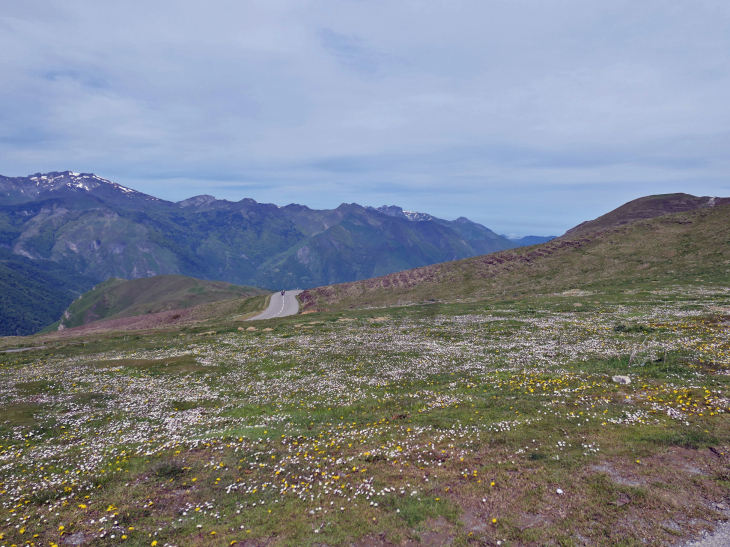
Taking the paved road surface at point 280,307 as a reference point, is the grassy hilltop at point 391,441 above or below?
above

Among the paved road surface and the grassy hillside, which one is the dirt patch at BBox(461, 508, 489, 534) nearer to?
the grassy hillside

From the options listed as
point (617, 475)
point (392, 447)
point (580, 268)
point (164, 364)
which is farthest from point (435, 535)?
point (580, 268)

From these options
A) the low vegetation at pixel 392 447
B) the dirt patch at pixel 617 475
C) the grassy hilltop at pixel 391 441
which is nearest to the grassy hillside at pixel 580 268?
the grassy hilltop at pixel 391 441

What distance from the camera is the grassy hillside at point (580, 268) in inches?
3123

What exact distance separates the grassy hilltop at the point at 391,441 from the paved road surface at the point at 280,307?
51968mm

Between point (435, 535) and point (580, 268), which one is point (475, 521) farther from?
point (580, 268)

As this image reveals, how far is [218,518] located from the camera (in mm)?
13445

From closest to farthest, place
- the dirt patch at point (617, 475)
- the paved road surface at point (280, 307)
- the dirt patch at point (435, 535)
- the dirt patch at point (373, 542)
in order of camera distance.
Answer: the dirt patch at point (435, 535)
the dirt patch at point (373, 542)
the dirt patch at point (617, 475)
the paved road surface at point (280, 307)

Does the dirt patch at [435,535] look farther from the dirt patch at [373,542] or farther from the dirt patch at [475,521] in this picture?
the dirt patch at [373,542]

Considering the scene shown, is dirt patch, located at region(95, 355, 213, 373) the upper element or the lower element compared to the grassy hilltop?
lower

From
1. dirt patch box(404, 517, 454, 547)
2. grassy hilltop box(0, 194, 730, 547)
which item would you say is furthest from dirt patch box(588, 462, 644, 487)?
dirt patch box(404, 517, 454, 547)

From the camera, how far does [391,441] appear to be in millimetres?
18250

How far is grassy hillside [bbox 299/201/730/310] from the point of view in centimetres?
7931

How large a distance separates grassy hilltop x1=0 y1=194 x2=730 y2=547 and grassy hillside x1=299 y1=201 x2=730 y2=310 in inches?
1753
